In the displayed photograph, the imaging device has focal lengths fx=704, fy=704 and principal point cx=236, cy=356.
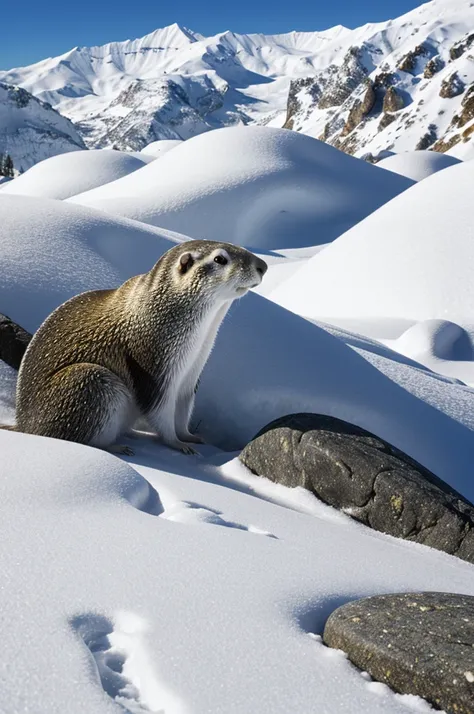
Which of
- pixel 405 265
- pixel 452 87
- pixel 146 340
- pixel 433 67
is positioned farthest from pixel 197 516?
pixel 433 67

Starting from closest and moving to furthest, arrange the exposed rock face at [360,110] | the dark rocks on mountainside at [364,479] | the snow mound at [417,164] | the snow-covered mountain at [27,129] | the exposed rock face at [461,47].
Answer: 1. the dark rocks on mountainside at [364,479]
2. the snow mound at [417,164]
3. the exposed rock face at [461,47]
4. the exposed rock face at [360,110]
5. the snow-covered mountain at [27,129]

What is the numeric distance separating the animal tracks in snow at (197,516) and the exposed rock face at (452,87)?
82367 mm

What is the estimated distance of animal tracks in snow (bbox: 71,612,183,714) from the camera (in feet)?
5.41

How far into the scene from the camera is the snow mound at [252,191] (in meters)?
18.4

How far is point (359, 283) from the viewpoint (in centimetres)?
1197

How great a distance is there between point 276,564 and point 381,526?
4.65 feet

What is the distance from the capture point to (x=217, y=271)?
4035mm

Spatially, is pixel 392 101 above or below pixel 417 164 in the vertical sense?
above

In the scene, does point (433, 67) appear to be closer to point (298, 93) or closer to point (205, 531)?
point (298, 93)

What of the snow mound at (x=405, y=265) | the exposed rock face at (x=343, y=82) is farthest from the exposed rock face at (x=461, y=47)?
the snow mound at (x=405, y=265)

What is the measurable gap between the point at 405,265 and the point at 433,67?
84.1 metres

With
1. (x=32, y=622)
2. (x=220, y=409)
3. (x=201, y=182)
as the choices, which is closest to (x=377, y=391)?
(x=220, y=409)

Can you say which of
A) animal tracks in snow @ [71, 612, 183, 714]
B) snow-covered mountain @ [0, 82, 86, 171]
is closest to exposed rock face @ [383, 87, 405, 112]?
animal tracks in snow @ [71, 612, 183, 714]

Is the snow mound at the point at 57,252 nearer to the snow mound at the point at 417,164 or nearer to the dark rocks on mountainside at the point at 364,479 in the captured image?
the dark rocks on mountainside at the point at 364,479
